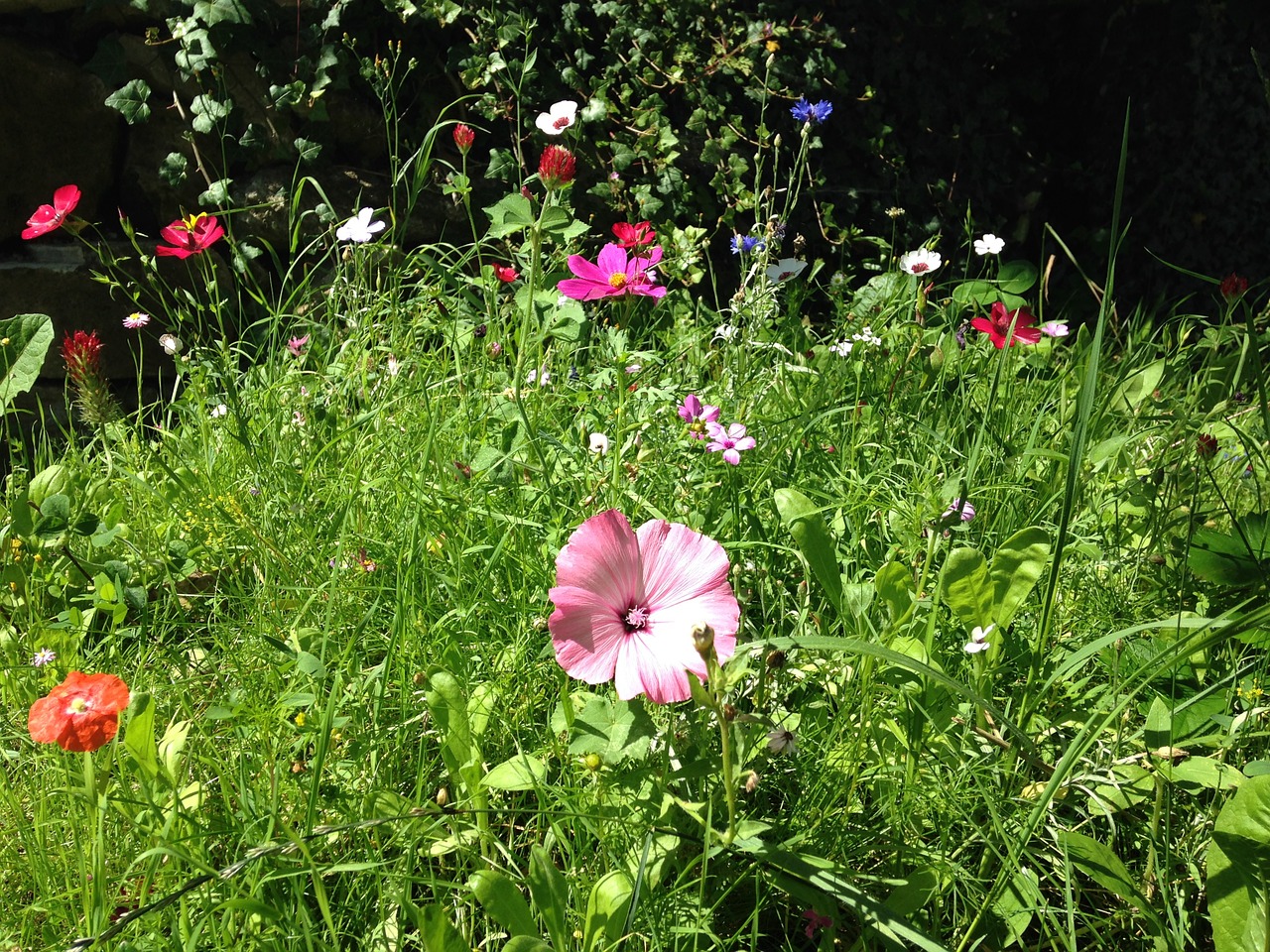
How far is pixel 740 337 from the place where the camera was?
7.91ft

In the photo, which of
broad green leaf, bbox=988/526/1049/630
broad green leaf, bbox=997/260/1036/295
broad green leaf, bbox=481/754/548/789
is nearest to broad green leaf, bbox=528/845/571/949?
broad green leaf, bbox=481/754/548/789

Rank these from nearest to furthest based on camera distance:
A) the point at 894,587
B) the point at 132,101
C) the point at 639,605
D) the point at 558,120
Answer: the point at 639,605
the point at 894,587
the point at 558,120
the point at 132,101

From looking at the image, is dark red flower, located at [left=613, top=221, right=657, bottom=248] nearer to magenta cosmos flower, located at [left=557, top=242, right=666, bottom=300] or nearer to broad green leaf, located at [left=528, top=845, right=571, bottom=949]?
magenta cosmos flower, located at [left=557, top=242, right=666, bottom=300]

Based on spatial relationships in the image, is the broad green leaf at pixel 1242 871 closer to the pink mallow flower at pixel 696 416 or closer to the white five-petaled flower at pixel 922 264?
the pink mallow flower at pixel 696 416

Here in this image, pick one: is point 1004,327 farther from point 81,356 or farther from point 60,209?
point 60,209

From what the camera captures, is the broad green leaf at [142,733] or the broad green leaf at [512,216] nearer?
the broad green leaf at [142,733]

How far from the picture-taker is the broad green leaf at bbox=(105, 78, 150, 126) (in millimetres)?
2812

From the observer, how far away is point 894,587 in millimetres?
1270

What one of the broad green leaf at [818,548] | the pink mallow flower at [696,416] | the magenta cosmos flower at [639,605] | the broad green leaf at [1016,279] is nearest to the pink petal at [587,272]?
the pink mallow flower at [696,416]

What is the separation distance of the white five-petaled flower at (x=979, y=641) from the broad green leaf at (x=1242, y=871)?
30 cm

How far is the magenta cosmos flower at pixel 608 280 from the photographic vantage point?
5.08ft

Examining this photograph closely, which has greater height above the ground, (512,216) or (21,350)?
(512,216)

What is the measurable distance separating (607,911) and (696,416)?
0.77 meters

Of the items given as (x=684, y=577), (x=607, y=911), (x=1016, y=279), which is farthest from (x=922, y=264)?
(x=607, y=911)
